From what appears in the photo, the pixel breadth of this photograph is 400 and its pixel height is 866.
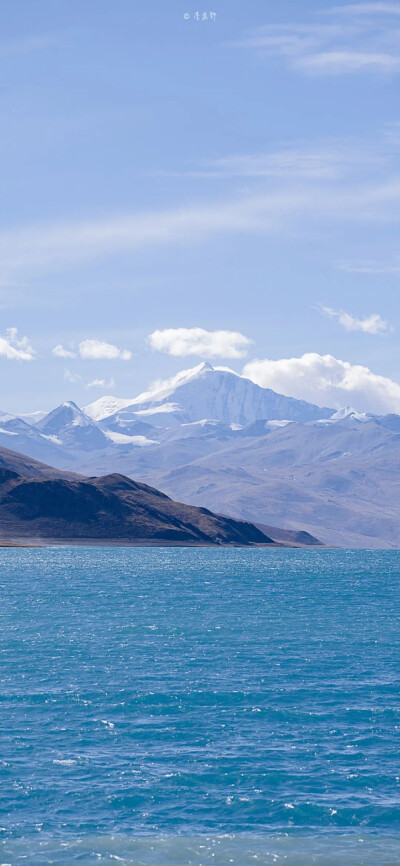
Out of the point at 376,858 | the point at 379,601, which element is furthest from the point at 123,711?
Answer: the point at 379,601

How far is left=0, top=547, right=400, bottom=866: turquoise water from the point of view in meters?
38.6

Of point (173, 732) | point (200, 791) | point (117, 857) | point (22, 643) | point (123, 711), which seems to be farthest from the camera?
point (22, 643)

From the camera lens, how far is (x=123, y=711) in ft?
190

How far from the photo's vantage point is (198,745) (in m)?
50.8

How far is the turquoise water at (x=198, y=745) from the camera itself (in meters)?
38.6

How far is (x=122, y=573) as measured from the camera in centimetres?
19388

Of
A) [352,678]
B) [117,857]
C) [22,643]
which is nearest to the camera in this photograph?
[117,857]

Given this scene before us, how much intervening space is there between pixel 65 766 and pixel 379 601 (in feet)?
332

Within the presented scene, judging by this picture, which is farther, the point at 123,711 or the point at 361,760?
the point at 123,711

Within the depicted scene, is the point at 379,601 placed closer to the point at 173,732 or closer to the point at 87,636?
the point at 87,636

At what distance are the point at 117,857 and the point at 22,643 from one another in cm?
5123

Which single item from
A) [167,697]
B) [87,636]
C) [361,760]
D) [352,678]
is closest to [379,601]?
[87,636]

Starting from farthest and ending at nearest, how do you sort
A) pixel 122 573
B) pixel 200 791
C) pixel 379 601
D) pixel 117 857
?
pixel 122 573
pixel 379 601
pixel 200 791
pixel 117 857

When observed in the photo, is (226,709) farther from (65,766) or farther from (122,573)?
(122,573)
